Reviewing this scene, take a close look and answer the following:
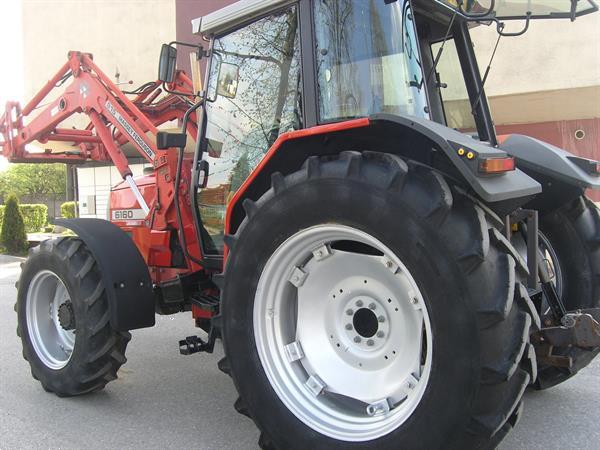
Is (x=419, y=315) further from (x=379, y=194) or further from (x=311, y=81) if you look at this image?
(x=311, y=81)

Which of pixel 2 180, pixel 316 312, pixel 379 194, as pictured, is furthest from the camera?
pixel 2 180

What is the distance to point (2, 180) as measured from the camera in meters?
52.7

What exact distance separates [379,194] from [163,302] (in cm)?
236

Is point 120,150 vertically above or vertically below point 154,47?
below

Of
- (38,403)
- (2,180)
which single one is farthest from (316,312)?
(2,180)

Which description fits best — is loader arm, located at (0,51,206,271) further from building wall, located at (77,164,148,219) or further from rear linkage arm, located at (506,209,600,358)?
building wall, located at (77,164,148,219)

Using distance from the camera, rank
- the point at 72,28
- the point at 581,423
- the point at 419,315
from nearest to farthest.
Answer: the point at 419,315 < the point at 581,423 < the point at 72,28

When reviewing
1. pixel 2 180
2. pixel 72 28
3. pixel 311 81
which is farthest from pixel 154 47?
pixel 2 180

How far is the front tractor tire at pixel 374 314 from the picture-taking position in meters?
2.08

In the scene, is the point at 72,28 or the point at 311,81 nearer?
the point at 311,81

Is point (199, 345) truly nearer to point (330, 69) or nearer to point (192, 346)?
point (192, 346)

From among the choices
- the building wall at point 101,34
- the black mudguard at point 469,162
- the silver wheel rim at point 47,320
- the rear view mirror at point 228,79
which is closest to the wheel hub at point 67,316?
the silver wheel rim at point 47,320

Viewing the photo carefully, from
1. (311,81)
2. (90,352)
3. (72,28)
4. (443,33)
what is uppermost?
(72,28)

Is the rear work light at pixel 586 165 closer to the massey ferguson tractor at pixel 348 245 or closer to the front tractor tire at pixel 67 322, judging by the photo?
the massey ferguson tractor at pixel 348 245
